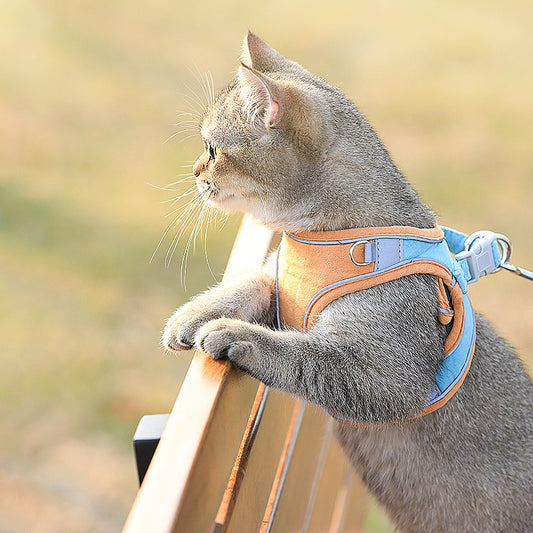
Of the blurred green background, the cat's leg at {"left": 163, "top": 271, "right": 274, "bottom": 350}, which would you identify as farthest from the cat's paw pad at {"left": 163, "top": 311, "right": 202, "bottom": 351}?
the blurred green background

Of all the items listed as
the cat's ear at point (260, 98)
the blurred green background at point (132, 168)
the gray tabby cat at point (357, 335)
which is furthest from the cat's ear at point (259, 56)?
the blurred green background at point (132, 168)

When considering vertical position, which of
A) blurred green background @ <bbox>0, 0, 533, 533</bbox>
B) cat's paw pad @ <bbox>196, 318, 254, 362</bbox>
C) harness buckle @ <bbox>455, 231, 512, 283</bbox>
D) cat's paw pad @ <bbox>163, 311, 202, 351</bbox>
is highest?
blurred green background @ <bbox>0, 0, 533, 533</bbox>

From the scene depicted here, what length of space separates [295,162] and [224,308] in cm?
31

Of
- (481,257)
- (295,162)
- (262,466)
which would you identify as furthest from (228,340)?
(481,257)

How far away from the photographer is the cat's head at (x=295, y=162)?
53.9 inches

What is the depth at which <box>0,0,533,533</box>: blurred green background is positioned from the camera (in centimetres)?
283

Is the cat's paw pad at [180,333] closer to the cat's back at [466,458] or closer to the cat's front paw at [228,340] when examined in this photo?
the cat's front paw at [228,340]

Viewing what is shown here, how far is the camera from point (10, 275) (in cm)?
349

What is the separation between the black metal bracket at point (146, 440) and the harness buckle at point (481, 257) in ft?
2.20

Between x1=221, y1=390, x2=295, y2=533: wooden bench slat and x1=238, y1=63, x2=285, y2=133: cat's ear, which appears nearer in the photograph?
x1=221, y1=390, x2=295, y2=533: wooden bench slat

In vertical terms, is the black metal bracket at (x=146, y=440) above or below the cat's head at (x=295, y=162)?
Result: below

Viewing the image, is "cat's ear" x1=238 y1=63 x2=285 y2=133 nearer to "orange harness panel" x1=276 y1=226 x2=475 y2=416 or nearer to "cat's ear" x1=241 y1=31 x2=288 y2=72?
"cat's ear" x1=241 y1=31 x2=288 y2=72

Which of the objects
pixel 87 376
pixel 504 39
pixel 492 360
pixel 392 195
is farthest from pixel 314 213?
pixel 504 39

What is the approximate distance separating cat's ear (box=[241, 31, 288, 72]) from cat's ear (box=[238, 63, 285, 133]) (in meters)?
0.13
